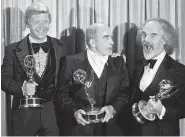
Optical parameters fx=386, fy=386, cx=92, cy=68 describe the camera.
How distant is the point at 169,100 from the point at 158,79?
0.23 meters

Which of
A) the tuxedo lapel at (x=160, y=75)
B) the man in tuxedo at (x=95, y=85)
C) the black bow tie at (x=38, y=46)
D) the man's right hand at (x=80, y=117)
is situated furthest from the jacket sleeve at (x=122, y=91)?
the black bow tie at (x=38, y=46)

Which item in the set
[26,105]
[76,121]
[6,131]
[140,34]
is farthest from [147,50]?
[6,131]

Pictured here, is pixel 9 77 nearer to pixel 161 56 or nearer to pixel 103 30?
pixel 103 30

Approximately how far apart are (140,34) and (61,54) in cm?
83

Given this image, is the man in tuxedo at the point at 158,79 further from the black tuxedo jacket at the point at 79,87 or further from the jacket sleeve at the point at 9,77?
the jacket sleeve at the point at 9,77

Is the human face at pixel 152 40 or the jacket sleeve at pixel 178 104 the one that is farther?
the human face at pixel 152 40

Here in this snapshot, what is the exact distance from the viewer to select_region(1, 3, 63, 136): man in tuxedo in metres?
3.77

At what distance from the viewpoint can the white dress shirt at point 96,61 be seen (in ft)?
12.4

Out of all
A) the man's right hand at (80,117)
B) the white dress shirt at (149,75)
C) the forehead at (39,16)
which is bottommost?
the man's right hand at (80,117)

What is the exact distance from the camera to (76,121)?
12.2 feet

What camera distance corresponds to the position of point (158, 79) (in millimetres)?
3703

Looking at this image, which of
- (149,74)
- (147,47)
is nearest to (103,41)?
(147,47)

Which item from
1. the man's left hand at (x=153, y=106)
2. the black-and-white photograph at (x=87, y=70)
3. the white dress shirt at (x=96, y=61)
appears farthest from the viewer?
the white dress shirt at (x=96, y=61)

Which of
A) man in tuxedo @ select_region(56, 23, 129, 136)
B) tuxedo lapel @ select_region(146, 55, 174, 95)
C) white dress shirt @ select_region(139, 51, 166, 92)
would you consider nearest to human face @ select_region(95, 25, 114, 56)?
man in tuxedo @ select_region(56, 23, 129, 136)
